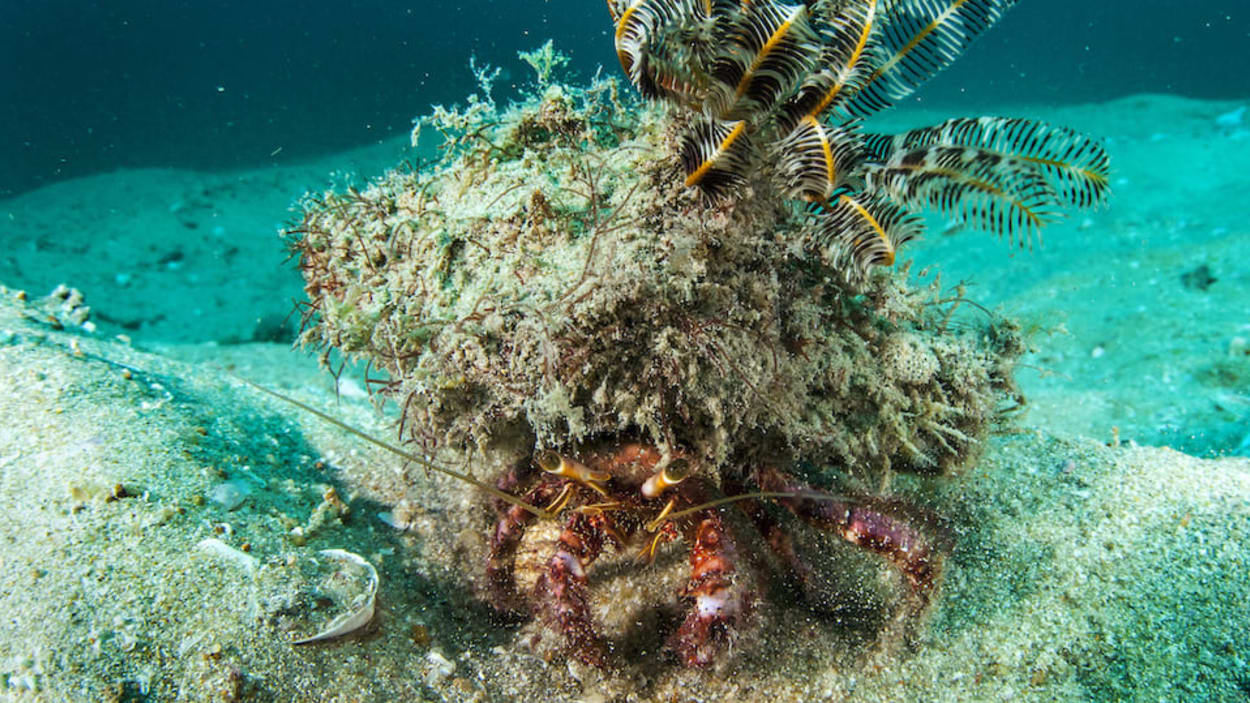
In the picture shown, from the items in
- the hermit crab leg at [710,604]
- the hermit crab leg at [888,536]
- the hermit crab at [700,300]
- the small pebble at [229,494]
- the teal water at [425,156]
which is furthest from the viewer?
the teal water at [425,156]

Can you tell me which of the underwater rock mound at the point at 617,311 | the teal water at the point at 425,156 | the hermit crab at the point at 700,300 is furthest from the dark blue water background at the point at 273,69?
the hermit crab at the point at 700,300

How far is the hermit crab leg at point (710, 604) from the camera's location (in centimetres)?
263

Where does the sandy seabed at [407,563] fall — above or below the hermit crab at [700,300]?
below

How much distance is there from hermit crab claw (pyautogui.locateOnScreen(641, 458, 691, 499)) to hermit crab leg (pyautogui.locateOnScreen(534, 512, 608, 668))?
15.2 inches

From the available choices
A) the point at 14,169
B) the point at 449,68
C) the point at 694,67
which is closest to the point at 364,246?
the point at 694,67

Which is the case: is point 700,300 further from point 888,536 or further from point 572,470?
point 888,536

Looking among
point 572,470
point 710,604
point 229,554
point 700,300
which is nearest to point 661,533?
point 710,604

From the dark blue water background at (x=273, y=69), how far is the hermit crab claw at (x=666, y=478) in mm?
15026

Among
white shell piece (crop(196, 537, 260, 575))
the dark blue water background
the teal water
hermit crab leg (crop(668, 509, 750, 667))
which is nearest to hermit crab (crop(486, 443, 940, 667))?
hermit crab leg (crop(668, 509, 750, 667))

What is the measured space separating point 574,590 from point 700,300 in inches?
59.9

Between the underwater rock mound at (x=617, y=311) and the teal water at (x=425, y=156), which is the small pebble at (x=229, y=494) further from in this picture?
the teal water at (x=425, y=156)

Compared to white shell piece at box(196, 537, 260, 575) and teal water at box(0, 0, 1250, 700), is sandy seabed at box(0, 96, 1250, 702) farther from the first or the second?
teal water at box(0, 0, 1250, 700)

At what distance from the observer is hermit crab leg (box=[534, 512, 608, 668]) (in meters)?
2.71

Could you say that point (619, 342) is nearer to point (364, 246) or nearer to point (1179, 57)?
point (364, 246)
